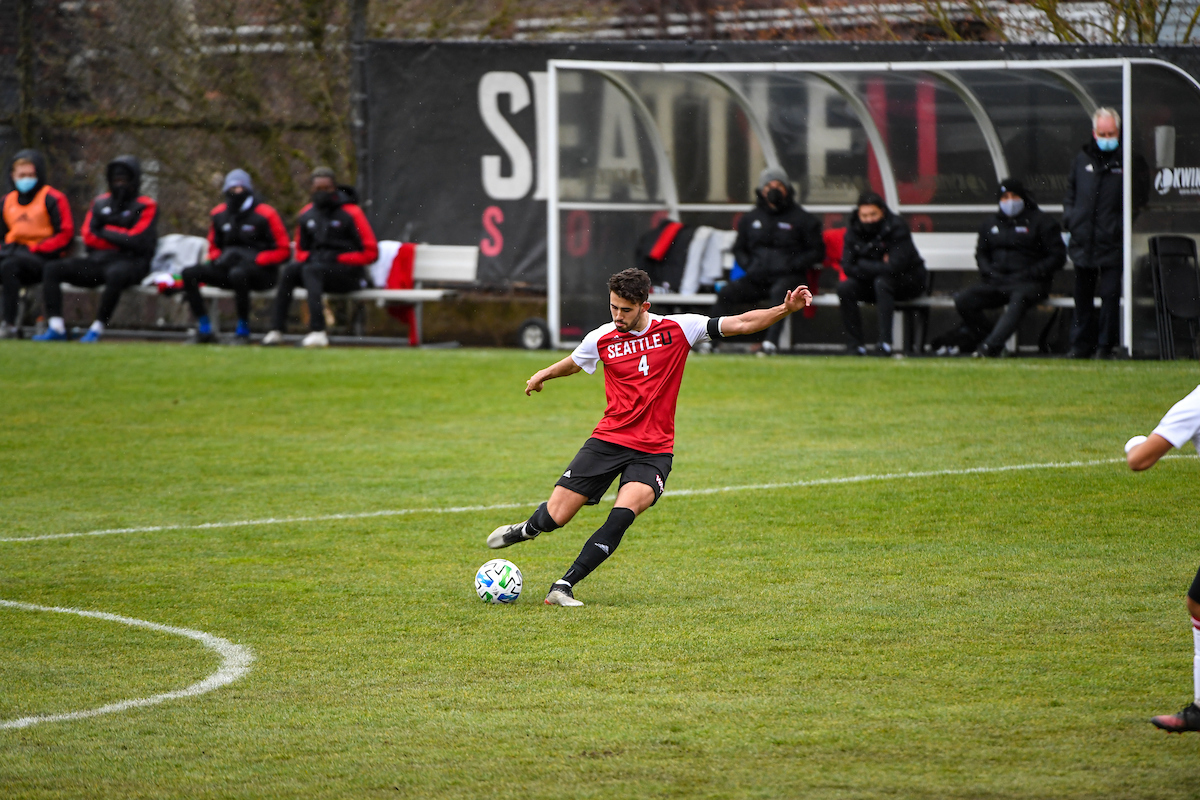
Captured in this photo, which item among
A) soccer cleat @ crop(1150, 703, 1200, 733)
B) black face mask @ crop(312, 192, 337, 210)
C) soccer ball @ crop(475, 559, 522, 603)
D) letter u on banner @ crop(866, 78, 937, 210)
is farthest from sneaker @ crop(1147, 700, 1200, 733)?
black face mask @ crop(312, 192, 337, 210)

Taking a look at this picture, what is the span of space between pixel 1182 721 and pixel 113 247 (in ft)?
49.3

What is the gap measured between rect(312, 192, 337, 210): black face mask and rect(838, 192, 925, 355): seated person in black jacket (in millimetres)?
5614

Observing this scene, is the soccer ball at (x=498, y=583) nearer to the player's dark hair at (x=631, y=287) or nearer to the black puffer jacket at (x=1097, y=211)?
the player's dark hair at (x=631, y=287)

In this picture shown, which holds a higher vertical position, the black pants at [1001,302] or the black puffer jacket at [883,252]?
the black puffer jacket at [883,252]

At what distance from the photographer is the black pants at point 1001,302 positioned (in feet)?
48.7

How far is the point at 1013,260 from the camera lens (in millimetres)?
14945

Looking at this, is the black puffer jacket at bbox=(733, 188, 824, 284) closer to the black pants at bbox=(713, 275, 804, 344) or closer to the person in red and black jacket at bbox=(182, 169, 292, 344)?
the black pants at bbox=(713, 275, 804, 344)

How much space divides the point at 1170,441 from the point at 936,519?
4371 mm

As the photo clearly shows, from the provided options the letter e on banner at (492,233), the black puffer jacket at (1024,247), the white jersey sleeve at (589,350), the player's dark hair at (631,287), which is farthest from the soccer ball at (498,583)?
the letter e on banner at (492,233)

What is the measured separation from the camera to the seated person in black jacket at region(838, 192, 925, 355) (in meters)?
15.3

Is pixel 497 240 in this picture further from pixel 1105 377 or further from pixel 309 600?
pixel 309 600

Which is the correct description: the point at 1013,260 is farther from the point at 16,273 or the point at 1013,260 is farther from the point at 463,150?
the point at 16,273

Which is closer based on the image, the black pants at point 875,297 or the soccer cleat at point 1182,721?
the soccer cleat at point 1182,721

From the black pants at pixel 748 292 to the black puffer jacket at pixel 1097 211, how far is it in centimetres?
287
